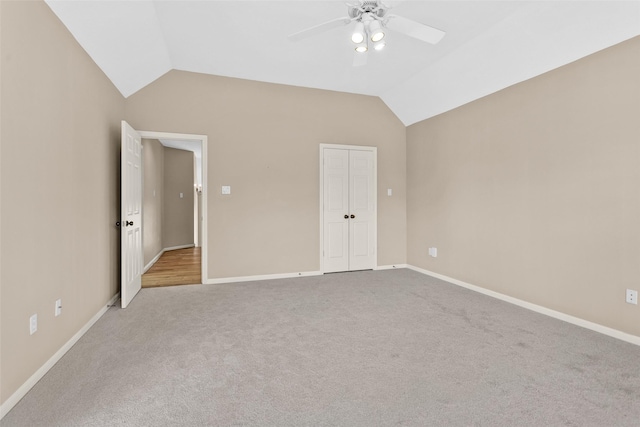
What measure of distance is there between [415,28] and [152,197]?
229 inches

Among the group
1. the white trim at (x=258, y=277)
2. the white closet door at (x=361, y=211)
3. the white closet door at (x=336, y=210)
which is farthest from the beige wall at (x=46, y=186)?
the white closet door at (x=361, y=211)

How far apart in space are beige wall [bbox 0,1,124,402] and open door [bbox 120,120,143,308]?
20 cm

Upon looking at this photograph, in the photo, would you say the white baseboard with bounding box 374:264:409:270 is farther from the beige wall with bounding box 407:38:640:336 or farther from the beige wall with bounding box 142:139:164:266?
the beige wall with bounding box 142:139:164:266

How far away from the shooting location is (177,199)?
25.7ft

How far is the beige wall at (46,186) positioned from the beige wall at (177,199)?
447 cm

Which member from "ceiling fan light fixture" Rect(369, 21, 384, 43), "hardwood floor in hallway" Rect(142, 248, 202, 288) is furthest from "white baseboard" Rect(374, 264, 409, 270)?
"ceiling fan light fixture" Rect(369, 21, 384, 43)

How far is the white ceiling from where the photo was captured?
107 inches

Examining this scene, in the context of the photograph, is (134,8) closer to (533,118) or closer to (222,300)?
(222,300)

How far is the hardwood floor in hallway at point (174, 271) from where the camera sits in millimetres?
4645

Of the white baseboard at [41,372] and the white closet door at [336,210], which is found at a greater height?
the white closet door at [336,210]

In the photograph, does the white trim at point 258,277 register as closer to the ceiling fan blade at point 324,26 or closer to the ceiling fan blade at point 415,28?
the ceiling fan blade at point 324,26

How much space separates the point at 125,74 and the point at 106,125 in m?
0.70

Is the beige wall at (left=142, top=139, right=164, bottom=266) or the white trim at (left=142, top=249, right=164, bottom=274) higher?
the beige wall at (left=142, top=139, right=164, bottom=266)

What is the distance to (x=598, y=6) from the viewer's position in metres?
2.54
